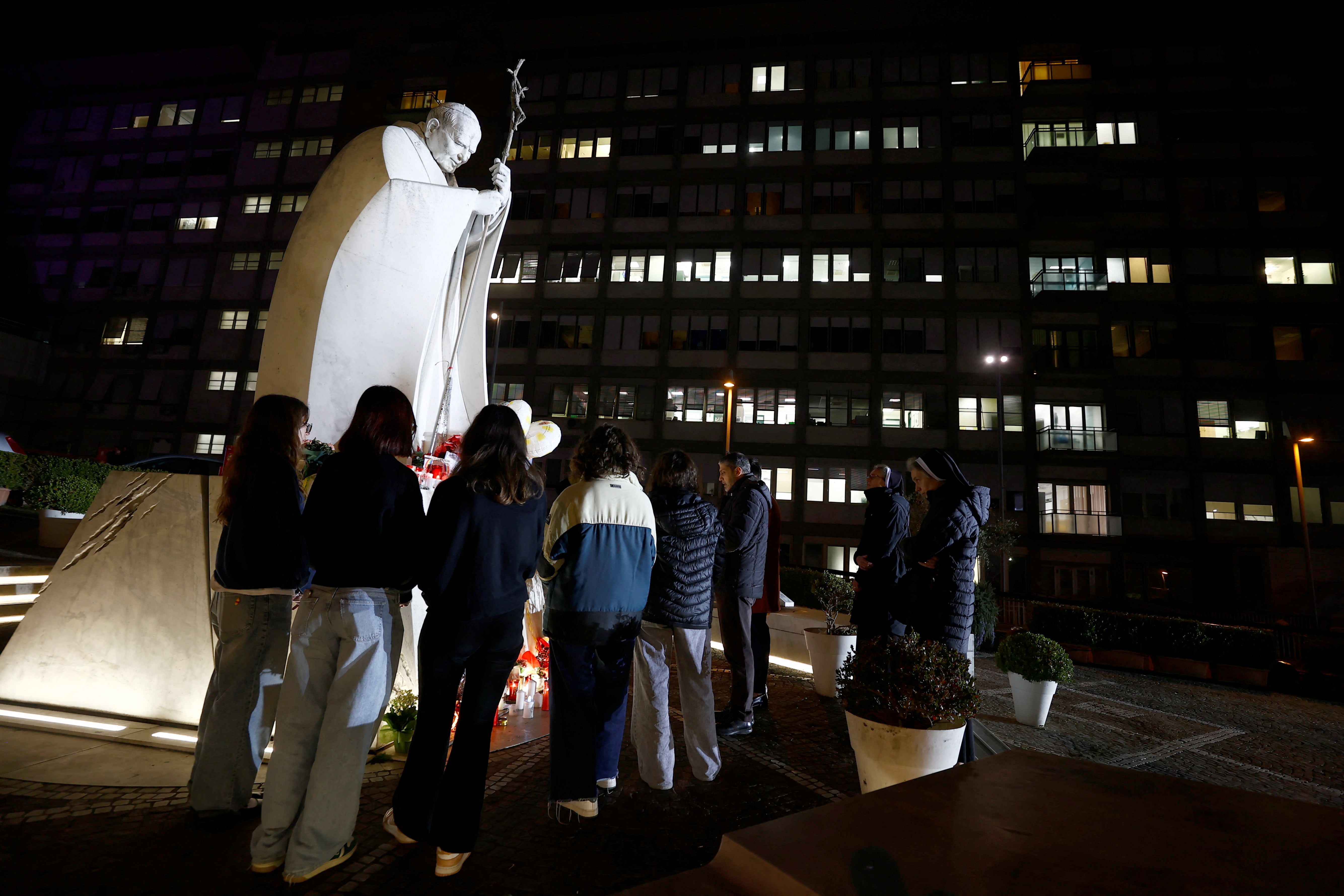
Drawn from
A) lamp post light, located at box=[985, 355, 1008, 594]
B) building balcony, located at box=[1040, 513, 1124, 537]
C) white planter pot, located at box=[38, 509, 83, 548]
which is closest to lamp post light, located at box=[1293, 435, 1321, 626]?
building balcony, located at box=[1040, 513, 1124, 537]

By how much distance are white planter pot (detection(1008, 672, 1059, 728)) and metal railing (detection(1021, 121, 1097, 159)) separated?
101 feet

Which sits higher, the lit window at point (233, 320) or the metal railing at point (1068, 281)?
the metal railing at point (1068, 281)

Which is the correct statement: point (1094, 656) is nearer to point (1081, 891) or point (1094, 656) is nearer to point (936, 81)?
point (1081, 891)

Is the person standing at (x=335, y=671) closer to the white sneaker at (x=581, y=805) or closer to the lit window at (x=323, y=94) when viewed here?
the white sneaker at (x=581, y=805)

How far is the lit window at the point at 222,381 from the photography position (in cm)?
3288

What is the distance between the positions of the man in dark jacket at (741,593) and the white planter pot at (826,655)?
120 centimetres

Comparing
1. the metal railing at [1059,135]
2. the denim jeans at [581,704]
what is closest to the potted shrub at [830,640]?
the denim jeans at [581,704]

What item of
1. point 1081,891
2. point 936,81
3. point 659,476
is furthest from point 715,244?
point 1081,891

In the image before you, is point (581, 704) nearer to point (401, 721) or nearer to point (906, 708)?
point (401, 721)

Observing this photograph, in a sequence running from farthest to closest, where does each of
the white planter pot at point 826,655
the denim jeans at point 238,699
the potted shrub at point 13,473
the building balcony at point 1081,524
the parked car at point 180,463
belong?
the building balcony at point 1081,524 < the parked car at point 180,463 < the potted shrub at point 13,473 < the white planter pot at point 826,655 < the denim jeans at point 238,699

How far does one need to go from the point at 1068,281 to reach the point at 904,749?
31193 millimetres

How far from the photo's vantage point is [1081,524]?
26359 millimetres

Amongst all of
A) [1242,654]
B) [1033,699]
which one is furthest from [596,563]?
[1242,654]

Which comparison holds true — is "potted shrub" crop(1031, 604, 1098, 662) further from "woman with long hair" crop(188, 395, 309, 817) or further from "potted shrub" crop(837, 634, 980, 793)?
"woman with long hair" crop(188, 395, 309, 817)
